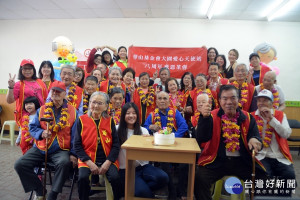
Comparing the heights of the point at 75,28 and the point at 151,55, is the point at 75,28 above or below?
above

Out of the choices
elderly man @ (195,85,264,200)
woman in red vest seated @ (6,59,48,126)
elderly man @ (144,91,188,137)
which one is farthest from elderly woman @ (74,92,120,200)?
woman in red vest seated @ (6,59,48,126)

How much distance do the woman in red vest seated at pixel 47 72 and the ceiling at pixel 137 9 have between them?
111 inches

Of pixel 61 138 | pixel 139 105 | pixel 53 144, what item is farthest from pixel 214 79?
pixel 53 144

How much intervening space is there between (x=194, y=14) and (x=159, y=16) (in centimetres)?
112

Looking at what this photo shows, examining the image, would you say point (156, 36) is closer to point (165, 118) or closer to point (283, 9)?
point (283, 9)

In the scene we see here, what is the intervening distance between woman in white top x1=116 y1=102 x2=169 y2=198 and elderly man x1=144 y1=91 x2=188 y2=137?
A: 0.41 metres

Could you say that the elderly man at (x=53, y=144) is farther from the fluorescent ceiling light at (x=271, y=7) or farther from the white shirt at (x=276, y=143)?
the fluorescent ceiling light at (x=271, y=7)

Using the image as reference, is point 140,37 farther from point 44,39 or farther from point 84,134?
point 84,134

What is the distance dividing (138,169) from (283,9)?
5.94m

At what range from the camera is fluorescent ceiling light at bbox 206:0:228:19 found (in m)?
5.29

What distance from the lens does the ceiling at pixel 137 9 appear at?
545cm

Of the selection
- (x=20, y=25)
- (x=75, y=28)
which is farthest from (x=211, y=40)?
(x=20, y=25)

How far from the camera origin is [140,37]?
6625 mm

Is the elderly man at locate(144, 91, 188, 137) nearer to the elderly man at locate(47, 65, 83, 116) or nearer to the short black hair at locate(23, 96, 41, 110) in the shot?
the elderly man at locate(47, 65, 83, 116)
